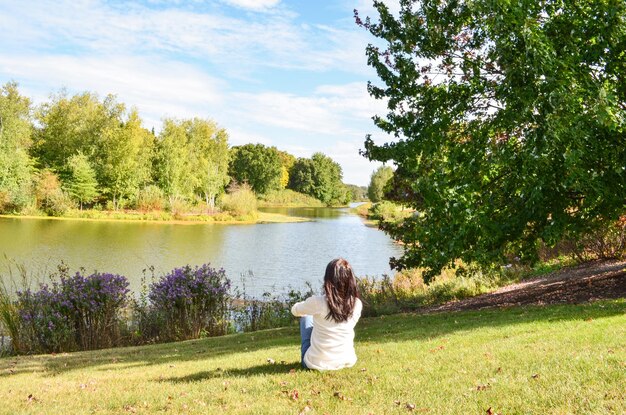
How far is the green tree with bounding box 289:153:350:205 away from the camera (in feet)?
414

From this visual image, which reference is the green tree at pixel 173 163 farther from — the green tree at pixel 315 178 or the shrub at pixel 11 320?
the green tree at pixel 315 178

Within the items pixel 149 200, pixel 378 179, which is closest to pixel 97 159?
pixel 149 200

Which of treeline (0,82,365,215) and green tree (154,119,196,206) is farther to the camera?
green tree (154,119,196,206)

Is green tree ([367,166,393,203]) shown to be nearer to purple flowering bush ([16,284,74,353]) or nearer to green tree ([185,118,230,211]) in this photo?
green tree ([185,118,230,211])

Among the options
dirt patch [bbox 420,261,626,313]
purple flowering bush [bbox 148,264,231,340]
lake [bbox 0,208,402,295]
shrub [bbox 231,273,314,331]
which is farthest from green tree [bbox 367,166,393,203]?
purple flowering bush [bbox 148,264,231,340]

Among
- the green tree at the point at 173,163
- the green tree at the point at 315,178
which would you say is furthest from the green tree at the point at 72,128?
the green tree at the point at 315,178

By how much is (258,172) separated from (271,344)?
92828mm

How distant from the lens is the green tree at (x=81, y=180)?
54781 mm

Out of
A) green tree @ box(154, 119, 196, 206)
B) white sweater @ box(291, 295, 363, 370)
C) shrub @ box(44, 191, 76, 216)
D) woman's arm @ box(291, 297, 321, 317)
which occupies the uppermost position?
green tree @ box(154, 119, 196, 206)

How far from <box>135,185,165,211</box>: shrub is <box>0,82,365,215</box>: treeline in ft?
0.36

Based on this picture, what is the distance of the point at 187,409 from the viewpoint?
16.2 feet

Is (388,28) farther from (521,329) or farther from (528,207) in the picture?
(521,329)

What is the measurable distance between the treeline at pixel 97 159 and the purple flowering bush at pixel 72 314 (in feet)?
150

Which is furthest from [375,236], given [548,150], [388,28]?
[548,150]
